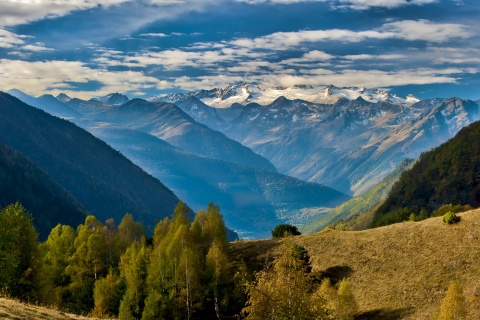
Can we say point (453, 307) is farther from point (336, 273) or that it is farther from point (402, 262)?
point (336, 273)

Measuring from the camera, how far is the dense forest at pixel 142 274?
2537 inches

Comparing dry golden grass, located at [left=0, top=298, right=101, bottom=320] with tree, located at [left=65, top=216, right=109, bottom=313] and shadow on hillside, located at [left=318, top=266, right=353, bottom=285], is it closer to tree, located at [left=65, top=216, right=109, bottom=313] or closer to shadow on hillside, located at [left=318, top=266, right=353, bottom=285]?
tree, located at [left=65, top=216, right=109, bottom=313]

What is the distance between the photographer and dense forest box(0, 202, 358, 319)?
6444 centimetres

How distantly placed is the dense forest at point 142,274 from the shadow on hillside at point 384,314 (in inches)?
223

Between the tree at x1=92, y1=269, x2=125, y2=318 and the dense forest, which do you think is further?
the tree at x1=92, y1=269, x2=125, y2=318

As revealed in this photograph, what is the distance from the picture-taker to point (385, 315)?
67875 millimetres

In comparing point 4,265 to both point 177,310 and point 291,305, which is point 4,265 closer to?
point 177,310

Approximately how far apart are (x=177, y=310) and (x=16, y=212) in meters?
32.7

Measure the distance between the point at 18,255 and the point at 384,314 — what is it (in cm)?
5596

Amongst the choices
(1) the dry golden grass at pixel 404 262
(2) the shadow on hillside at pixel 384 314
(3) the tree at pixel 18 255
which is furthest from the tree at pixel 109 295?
(2) the shadow on hillside at pixel 384 314

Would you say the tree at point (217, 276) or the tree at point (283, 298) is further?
the tree at point (217, 276)

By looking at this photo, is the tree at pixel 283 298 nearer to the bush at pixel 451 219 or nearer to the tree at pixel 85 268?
the bush at pixel 451 219

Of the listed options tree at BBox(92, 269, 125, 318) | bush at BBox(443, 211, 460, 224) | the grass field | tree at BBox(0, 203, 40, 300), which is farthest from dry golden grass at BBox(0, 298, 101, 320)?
bush at BBox(443, 211, 460, 224)

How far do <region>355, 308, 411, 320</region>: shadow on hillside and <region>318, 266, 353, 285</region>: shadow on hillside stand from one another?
492 inches
